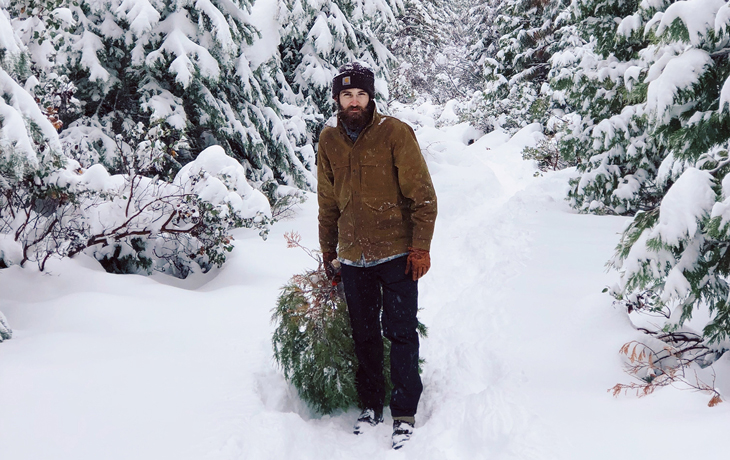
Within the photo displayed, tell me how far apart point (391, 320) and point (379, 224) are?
0.60 meters

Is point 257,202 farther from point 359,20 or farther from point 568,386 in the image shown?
point 359,20

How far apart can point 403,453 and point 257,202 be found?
3.47 metres

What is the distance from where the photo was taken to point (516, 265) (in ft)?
21.4

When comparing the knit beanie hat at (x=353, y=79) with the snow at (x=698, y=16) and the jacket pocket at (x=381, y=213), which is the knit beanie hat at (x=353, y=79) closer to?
the jacket pocket at (x=381, y=213)

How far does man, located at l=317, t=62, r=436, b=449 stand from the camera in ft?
9.35

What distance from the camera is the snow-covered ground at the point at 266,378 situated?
2.43 metres

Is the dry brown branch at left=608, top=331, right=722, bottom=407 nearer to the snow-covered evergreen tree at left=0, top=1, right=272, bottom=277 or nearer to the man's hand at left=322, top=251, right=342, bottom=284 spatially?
the man's hand at left=322, top=251, right=342, bottom=284

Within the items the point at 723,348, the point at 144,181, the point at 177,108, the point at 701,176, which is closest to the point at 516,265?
the point at 723,348

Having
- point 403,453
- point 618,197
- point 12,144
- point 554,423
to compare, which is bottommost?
point 618,197

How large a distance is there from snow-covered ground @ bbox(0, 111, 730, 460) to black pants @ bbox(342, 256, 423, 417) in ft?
0.96

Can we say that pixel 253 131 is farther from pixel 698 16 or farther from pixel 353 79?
pixel 698 16

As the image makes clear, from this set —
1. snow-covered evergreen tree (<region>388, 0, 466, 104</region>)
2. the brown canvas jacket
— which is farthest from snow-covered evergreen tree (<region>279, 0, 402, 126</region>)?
the brown canvas jacket

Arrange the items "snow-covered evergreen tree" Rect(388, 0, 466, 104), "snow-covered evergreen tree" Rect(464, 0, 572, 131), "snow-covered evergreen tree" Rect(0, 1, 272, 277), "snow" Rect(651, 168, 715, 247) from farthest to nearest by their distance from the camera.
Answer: "snow-covered evergreen tree" Rect(388, 0, 466, 104) < "snow-covered evergreen tree" Rect(464, 0, 572, 131) < "snow-covered evergreen tree" Rect(0, 1, 272, 277) < "snow" Rect(651, 168, 715, 247)

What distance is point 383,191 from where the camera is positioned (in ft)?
9.51
